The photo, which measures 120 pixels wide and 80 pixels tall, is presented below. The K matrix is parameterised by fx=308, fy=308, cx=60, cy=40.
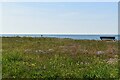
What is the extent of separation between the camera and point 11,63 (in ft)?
62.5

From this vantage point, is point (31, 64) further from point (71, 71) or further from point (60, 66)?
point (71, 71)

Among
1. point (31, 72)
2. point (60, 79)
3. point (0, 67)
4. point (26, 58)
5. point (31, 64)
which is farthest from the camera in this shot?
point (26, 58)

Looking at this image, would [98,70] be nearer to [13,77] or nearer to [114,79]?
[114,79]

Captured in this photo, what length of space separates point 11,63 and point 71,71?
4.27 metres

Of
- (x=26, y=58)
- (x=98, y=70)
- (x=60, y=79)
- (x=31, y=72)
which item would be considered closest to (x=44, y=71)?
(x=31, y=72)

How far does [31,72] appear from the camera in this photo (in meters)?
16.4

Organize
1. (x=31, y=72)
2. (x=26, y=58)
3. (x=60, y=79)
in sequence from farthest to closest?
1. (x=26, y=58)
2. (x=31, y=72)
3. (x=60, y=79)

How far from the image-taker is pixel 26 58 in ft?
70.4

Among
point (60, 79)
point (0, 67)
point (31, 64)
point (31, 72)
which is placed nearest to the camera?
point (60, 79)

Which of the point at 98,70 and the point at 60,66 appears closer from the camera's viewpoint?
the point at 98,70

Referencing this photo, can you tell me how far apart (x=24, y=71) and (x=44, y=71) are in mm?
1173

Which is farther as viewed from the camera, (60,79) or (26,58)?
(26,58)

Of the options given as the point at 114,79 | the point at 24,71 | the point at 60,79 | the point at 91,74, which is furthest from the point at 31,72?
the point at 114,79

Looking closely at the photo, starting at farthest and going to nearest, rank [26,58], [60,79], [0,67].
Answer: [26,58] < [0,67] < [60,79]
